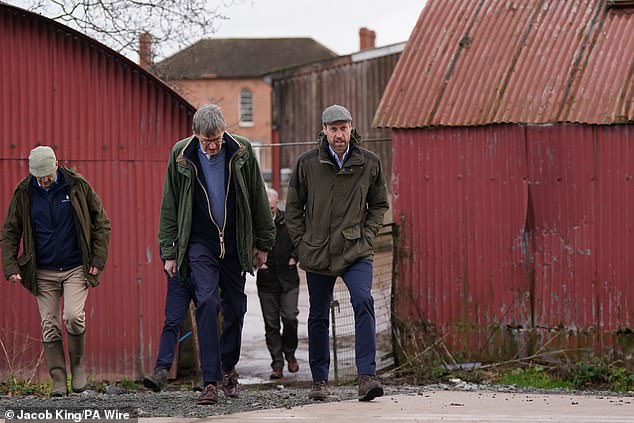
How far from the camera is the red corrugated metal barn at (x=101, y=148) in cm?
1107

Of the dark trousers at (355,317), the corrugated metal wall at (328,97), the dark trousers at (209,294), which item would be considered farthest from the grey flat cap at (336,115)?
the corrugated metal wall at (328,97)

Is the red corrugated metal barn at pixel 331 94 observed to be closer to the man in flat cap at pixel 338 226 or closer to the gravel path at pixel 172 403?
the gravel path at pixel 172 403

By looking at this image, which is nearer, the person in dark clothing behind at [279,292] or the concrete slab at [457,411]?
the concrete slab at [457,411]

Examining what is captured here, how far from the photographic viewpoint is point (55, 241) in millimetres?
8750

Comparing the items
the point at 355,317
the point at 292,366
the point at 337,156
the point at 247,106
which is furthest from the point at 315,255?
the point at 247,106

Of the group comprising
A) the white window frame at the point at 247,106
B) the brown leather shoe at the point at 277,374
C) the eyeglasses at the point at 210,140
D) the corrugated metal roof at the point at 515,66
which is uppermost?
the white window frame at the point at 247,106

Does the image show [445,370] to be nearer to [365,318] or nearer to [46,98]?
[365,318]

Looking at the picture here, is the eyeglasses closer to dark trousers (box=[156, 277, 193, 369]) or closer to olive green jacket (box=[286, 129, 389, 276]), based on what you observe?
olive green jacket (box=[286, 129, 389, 276])

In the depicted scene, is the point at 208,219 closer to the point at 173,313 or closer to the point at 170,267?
the point at 170,267

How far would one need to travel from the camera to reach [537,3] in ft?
42.0

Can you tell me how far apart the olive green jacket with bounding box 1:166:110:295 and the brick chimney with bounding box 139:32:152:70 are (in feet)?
20.1

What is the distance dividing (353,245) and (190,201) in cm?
119

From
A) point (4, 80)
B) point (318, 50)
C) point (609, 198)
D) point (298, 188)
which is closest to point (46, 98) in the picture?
point (4, 80)

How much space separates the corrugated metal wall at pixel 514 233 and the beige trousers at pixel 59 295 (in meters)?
4.31
